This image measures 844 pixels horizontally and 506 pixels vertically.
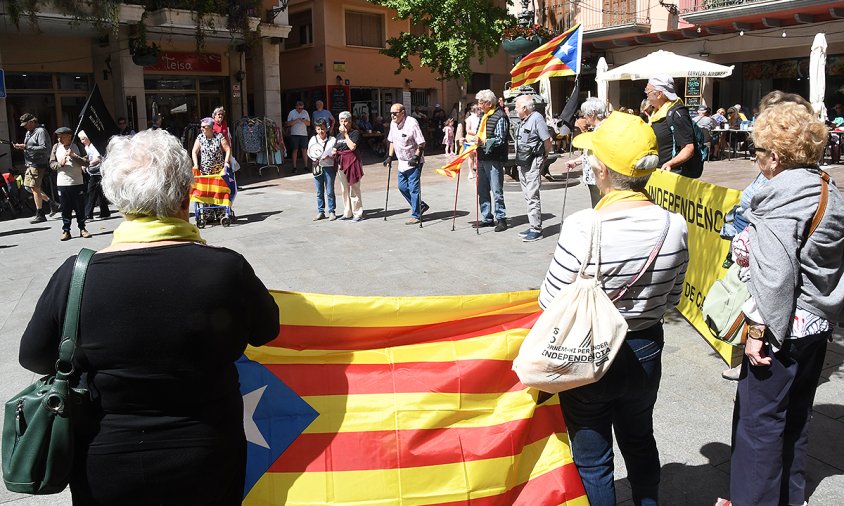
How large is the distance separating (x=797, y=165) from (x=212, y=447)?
2465 millimetres

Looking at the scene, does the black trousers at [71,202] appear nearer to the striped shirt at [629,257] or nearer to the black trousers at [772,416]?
the striped shirt at [629,257]

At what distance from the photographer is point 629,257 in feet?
8.57

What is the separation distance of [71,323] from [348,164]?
9.67 metres

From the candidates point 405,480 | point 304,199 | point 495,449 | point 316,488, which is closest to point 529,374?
point 495,449

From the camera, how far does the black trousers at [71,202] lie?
11.2 metres

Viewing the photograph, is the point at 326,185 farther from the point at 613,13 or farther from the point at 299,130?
the point at 613,13

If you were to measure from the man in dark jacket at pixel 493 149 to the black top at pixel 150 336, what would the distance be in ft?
27.4

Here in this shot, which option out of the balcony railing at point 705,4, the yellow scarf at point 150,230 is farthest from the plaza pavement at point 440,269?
the balcony railing at point 705,4

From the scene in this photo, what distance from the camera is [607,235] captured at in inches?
102

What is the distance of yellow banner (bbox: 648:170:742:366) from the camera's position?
5430 mm

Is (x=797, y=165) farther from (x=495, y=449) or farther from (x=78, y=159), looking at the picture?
(x=78, y=159)

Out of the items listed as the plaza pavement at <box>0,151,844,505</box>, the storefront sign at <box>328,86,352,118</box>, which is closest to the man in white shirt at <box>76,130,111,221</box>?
the plaza pavement at <box>0,151,844,505</box>

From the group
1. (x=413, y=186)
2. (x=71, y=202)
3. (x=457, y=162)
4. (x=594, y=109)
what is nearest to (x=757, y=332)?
(x=594, y=109)

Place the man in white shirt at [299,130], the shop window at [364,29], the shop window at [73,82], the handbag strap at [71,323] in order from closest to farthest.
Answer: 1. the handbag strap at [71,323]
2. the shop window at [73,82]
3. the man in white shirt at [299,130]
4. the shop window at [364,29]
